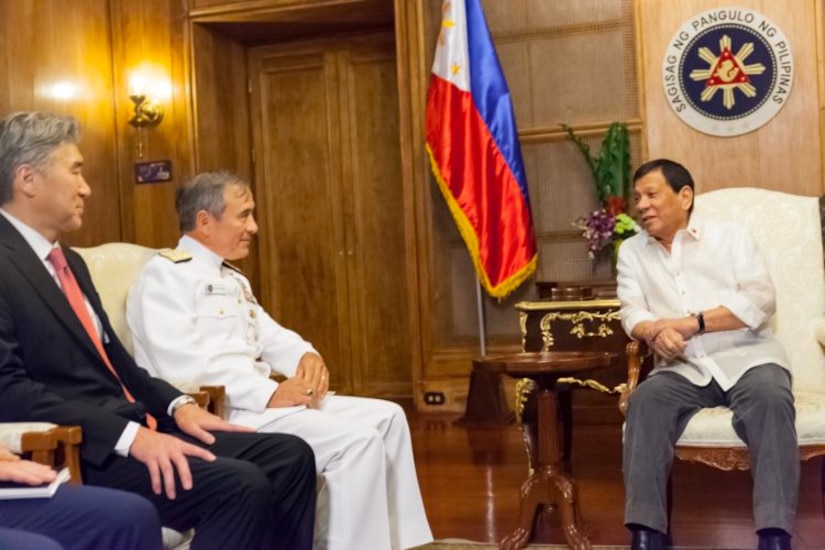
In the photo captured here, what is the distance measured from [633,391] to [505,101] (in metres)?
2.77

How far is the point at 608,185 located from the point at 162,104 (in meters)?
2.81

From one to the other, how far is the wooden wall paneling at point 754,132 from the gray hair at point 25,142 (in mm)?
3658

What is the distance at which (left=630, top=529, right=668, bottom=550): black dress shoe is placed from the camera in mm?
2695

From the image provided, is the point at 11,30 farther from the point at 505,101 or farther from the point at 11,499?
the point at 11,499

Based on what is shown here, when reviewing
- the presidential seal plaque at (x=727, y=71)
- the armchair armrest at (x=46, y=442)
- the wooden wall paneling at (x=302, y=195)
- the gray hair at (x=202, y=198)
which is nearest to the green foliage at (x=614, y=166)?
the presidential seal plaque at (x=727, y=71)

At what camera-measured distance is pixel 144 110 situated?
6223 millimetres

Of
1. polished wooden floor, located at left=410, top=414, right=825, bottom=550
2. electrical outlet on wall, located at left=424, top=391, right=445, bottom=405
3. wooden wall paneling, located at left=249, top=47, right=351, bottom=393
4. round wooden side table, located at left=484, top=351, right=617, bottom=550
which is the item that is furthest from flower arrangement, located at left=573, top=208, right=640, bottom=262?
wooden wall paneling, located at left=249, top=47, right=351, bottom=393

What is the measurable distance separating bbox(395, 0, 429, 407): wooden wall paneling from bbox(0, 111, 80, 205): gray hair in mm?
3473

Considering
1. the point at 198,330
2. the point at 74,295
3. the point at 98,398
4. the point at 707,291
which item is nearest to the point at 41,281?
the point at 74,295

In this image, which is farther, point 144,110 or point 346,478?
point 144,110

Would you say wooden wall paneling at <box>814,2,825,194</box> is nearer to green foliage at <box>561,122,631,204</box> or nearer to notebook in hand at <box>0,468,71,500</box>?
green foliage at <box>561,122,631,204</box>

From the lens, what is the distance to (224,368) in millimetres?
2693

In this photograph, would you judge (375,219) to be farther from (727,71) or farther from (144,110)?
(727,71)

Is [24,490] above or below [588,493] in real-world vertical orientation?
above
